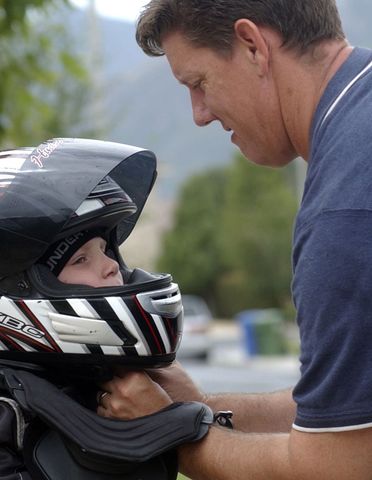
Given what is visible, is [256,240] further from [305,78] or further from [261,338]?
[305,78]

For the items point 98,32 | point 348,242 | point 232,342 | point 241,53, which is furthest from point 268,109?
point 232,342

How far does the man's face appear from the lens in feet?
9.84

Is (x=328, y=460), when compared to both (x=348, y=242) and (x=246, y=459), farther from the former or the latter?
(x=348, y=242)

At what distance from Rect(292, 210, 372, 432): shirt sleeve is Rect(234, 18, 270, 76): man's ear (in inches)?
21.7

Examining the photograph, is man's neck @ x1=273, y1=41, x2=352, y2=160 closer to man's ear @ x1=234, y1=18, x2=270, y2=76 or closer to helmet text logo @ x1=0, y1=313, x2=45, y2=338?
man's ear @ x1=234, y1=18, x2=270, y2=76

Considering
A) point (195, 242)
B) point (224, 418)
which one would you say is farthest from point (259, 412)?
point (195, 242)

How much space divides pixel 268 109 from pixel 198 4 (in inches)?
13.4

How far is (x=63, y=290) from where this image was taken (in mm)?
3029

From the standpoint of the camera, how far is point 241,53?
2.98 metres

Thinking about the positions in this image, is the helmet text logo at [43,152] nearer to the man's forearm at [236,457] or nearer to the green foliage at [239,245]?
the man's forearm at [236,457]

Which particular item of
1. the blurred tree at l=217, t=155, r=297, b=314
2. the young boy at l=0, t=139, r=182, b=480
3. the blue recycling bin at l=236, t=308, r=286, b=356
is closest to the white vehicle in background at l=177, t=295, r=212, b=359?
the blue recycling bin at l=236, t=308, r=286, b=356

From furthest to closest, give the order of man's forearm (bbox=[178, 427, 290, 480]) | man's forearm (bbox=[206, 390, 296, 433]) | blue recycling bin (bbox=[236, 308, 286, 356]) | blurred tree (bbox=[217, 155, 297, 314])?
1. blurred tree (bbox=[217, 155, 297, 314])
2. blue recycling bin (bbox=[236, 308, 286, 356])
3. man's forearm (bbox=[206, 390, 296, 433])
4. man's forearm (bbox=[178, 427, 290, 480])

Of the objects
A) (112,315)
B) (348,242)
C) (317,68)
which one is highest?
(317,68)

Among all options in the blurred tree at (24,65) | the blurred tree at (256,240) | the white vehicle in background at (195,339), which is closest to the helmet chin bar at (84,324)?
the blurred tree at (24,65)
